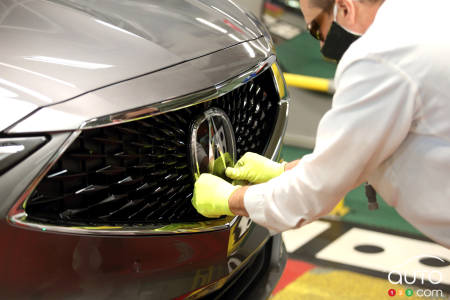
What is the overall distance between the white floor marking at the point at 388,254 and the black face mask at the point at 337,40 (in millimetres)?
1321

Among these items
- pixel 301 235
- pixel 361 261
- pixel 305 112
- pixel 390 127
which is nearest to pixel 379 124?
pixel 390 127

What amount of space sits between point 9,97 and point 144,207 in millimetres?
393

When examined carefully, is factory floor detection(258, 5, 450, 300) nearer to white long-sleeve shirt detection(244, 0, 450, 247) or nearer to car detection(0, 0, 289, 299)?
car detection(0, 0, 289, 299)

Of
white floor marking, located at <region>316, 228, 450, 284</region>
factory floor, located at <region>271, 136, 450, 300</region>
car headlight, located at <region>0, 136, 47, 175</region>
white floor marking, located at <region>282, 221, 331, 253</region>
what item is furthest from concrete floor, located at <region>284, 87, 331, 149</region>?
car headlight, located at <region>0, 136, 47, 175</region>

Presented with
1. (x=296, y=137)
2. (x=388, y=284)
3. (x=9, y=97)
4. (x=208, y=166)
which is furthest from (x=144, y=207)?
(x=296, y=137)

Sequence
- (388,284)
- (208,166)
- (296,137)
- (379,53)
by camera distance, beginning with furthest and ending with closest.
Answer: (296,137), (388,284), (208,166), (379,53)

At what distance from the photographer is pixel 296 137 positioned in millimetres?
3793

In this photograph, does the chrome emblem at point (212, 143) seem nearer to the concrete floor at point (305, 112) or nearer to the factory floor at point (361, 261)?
the factory floor at point (361, 261)

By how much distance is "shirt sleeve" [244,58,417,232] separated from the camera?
1.16 m

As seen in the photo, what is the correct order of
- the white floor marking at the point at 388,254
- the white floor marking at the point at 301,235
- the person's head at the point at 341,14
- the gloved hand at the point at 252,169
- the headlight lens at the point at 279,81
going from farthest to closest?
the white floor marking at the point at 301,235 < the white floor marking at the point at 388,254 < the headlight lens at the point at 279,81 < the gloved hand at the point at 252,169 < the person's head at the point at 341,14

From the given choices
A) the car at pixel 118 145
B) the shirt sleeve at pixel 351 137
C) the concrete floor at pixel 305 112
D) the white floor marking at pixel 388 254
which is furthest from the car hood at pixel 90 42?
the concrete floor at pixel 305 112

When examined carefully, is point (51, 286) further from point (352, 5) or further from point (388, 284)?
point (388, 284)

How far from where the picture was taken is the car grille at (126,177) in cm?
125

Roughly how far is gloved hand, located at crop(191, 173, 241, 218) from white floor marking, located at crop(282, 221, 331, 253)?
1.19 metres
